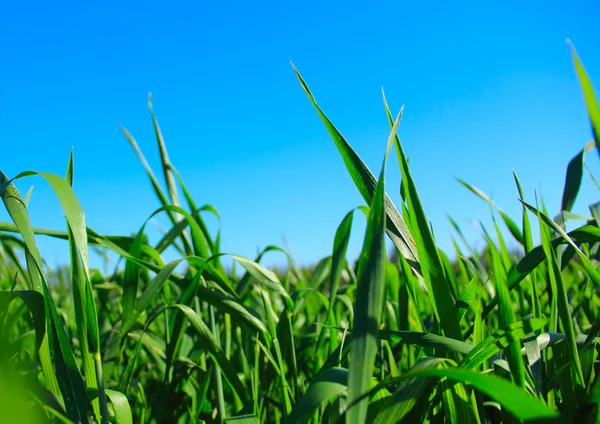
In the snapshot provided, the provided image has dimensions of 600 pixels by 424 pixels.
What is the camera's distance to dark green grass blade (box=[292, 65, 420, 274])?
533 millimetres

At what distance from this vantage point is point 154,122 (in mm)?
977

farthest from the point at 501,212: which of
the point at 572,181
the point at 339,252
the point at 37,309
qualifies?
the point at 37,309

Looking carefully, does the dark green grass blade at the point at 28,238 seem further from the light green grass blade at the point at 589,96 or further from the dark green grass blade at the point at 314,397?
the light green grass blade at the point at 589,96

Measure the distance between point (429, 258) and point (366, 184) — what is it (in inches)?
4.0

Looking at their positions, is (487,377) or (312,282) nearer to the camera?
(487,377)

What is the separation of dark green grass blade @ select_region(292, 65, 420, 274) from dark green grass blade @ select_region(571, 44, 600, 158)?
20 cm

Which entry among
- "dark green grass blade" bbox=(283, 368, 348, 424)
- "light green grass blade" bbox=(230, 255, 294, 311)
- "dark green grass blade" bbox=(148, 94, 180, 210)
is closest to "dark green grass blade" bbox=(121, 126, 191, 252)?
"dark green grass blade" bbox=(148, 94, 180, 210)

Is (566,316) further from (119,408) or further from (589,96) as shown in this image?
(119,408)

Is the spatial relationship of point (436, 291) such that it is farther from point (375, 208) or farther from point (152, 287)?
point (152, 287)

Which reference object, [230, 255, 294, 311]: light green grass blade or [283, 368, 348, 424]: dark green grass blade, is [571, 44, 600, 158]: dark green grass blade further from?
[230, 255, 294, 311]: light green grass blade

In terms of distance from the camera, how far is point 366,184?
1.78 feet

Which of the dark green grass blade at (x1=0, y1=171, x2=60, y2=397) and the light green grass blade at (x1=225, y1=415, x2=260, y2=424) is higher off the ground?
the dark green grass blade at (x1=0, y1=171, x2=60, y2=397)

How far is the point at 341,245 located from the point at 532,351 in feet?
0.89

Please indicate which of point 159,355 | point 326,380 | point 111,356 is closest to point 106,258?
point 159,355
